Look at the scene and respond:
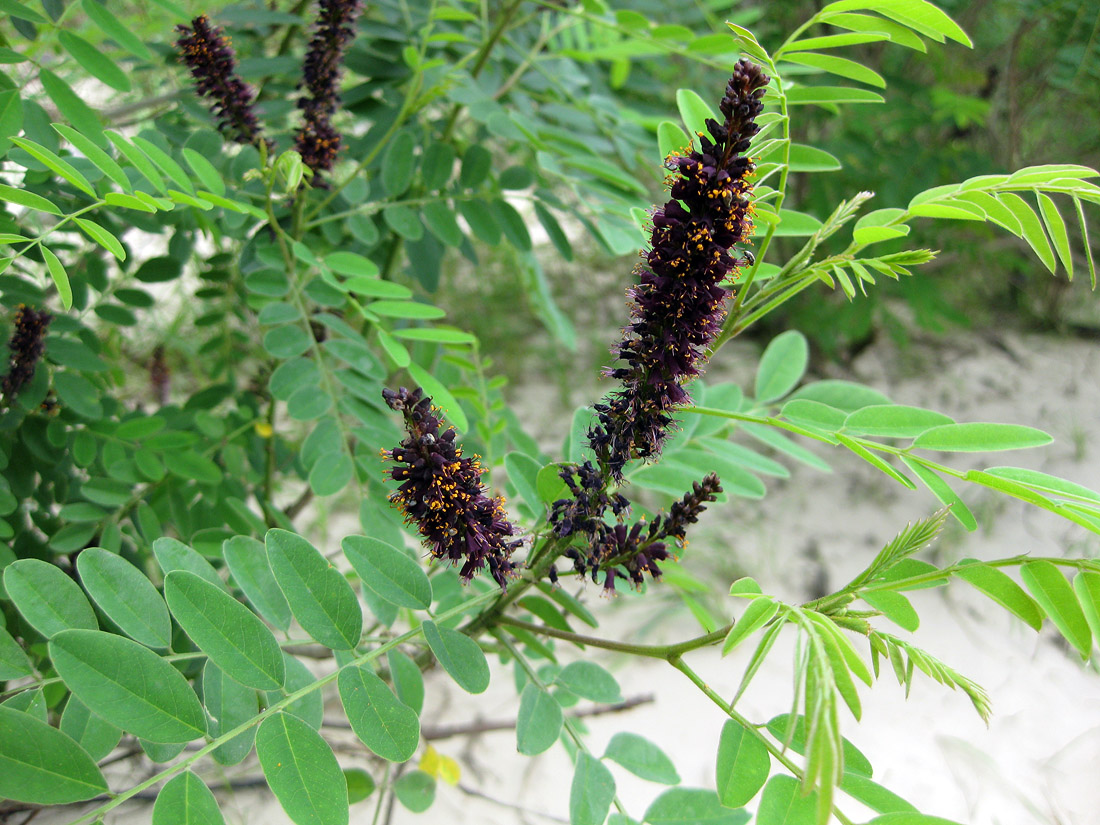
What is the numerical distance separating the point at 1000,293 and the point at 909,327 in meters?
0.40

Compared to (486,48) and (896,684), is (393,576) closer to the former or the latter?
(486,48)

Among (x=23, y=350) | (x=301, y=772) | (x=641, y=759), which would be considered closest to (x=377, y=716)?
(x=301, y=772)

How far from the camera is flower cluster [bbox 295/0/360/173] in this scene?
848 millimetres

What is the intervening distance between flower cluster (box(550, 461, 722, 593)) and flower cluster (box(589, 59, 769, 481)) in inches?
1.6

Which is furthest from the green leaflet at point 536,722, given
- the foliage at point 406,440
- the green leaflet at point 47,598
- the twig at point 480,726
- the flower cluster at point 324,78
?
the flower cluster at point 324,78

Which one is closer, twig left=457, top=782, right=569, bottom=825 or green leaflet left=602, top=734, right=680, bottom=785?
green leaflet left=602, top=734, right=680, bottom=785

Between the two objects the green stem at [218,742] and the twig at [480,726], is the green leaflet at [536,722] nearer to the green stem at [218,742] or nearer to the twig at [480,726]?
the green stem at [218,742]

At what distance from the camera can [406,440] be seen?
565mm

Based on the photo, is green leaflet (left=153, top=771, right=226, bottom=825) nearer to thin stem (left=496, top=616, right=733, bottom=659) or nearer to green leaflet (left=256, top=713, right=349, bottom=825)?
green leaflet (left=256, top=713, right=349, bottom=825)

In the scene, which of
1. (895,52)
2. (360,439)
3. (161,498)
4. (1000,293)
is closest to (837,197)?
(895,52)

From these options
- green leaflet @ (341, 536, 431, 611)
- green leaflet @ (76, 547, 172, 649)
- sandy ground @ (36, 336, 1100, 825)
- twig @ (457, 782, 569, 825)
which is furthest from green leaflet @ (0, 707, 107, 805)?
twig @ (457, 782, 569, 825)

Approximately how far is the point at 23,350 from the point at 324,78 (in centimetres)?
45

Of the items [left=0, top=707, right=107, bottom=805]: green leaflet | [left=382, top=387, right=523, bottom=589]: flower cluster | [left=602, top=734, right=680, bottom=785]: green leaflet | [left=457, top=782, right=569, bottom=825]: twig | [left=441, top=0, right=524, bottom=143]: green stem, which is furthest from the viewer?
[left=457, top=782, right=569, bottom=825]: twig

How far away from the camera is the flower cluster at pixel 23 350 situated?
79cm
